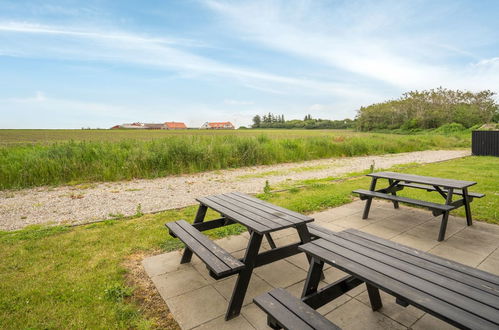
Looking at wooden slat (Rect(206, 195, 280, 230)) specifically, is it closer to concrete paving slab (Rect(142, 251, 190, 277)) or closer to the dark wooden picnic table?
the dark wooden picnic table

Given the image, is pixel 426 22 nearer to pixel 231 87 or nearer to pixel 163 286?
pixel 163 286

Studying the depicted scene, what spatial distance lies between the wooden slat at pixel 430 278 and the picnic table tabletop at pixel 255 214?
19.5 inches

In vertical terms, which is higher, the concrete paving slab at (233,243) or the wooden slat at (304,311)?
the wooden slat at (304,311)

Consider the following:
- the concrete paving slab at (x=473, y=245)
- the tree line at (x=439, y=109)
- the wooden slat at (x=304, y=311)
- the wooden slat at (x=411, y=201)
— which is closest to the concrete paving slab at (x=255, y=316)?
the wooden slat at (x=304, y=311)

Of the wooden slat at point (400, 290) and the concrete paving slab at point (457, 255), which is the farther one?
the concrete paving slab at point (457, 255)

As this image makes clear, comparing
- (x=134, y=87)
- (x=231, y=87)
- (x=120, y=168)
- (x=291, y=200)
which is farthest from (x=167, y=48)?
(x=291, y=200)

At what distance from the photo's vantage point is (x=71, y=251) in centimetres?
321

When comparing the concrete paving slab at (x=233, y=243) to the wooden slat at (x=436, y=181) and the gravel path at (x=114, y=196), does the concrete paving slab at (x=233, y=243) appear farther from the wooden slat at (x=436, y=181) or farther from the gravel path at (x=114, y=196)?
the wooden slat at (x=436, y=181)

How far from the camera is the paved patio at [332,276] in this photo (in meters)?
1.96

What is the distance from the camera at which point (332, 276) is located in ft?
8.50

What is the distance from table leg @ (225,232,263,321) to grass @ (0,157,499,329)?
61cm

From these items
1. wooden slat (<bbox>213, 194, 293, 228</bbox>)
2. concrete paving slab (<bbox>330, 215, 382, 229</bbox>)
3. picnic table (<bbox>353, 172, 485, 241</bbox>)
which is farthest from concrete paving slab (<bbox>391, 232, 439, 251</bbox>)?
wooden slat (<bbox>213, 194, 293, 228</bbox>)

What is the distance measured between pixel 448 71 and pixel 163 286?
20.9 m

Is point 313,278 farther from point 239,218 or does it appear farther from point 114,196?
point 114,196
